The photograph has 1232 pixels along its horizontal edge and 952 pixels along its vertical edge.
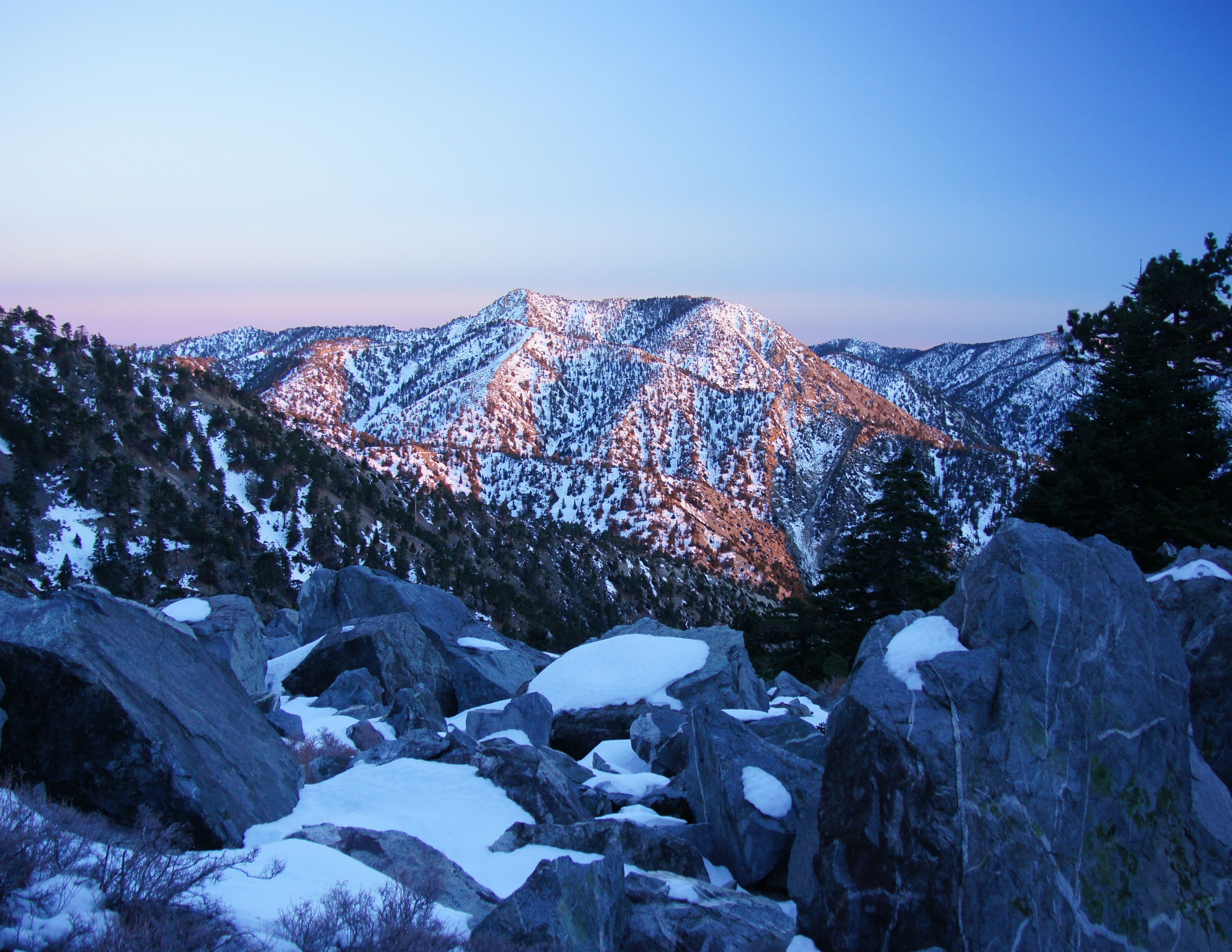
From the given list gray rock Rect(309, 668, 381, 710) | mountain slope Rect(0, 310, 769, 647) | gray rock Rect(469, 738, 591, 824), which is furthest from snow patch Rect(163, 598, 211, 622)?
mountain slope Rect(0, 310, 769, 647)

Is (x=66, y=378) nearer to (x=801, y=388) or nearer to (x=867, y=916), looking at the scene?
(x=867, y=916)

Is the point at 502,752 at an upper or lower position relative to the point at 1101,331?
lower

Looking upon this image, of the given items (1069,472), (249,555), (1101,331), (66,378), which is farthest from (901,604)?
(66,378)

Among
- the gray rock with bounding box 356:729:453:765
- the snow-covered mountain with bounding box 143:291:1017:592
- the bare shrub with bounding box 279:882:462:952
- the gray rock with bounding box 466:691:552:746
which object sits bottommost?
the snow-covered mountain with bounding box 143:291:1017:592

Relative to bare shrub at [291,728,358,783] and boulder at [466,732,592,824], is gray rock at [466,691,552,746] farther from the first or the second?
boulder at [466,732,592,824]

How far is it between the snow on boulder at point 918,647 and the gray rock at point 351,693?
9464 millimetres

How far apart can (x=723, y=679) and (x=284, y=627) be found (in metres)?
14.2

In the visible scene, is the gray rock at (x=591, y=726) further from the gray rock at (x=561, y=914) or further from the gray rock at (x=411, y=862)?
the gray rock at (x=561, y=914)

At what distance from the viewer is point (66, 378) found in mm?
40031

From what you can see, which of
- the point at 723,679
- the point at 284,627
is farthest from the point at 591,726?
the point at 284,627

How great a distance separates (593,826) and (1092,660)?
4523 millimetres

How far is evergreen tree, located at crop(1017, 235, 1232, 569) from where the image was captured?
18594 mm

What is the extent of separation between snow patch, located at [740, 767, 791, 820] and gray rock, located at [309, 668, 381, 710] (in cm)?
766

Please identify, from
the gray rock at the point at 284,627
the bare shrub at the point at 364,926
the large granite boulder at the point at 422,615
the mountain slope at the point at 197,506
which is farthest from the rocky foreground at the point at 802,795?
the mountain slope at the point at 197,506
